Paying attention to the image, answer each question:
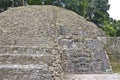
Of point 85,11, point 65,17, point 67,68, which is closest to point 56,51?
point 67,68

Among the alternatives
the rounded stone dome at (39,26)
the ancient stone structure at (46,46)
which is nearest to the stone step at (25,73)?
the ancient stone structure at (46,46)

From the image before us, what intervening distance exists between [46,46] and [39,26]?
405cm

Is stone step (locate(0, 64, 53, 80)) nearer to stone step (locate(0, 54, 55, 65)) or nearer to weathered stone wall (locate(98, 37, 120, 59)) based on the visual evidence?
stone step (locate(0, 54, 55, 65))

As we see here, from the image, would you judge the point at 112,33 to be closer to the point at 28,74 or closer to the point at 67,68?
the point at 67,68

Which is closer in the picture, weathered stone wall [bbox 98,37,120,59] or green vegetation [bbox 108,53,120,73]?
green vegetation [bbox 108,53,120,73]

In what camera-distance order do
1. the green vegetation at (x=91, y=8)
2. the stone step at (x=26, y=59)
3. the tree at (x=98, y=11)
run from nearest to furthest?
the stone step at (x=26, y=59) < the green vegetation at (x=91, y=8) < the tree at (x=98, y=11)

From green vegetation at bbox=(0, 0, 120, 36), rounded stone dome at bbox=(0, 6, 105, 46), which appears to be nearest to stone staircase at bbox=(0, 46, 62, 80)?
rounded stone dome at bbox=(0, 6, 105, 46)

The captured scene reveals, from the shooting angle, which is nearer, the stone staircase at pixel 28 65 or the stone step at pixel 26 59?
the stone staircase at pixel 28 65

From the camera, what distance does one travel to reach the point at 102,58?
1250 cm

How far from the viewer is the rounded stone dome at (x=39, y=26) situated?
14.0 meters

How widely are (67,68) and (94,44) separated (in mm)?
1699

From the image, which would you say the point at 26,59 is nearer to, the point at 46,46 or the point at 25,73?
the point at 25,73

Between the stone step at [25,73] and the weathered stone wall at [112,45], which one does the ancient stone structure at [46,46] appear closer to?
the stone step at [25,73]

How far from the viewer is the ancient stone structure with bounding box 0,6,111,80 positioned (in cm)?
847
